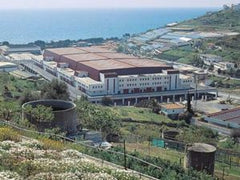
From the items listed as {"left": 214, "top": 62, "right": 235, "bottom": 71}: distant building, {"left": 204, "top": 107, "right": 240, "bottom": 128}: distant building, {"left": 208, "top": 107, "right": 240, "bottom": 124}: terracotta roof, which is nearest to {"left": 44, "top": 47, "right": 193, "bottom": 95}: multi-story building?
{"left": 204, "top": 107, "right": 240, "bottom": 128}: distant building

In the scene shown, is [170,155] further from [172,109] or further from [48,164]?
[172,109]

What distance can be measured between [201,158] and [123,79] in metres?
33.5

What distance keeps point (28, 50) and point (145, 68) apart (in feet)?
127

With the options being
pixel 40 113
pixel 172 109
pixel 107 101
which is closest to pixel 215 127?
pixel 172 109

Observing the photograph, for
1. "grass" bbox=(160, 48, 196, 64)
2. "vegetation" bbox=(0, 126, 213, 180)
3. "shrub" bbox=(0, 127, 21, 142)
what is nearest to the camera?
"vegetation" bbox=(0, 126, 213, 180)

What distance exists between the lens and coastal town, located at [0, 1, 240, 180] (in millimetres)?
14477

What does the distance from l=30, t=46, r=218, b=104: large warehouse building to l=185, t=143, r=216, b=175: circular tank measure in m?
30.8

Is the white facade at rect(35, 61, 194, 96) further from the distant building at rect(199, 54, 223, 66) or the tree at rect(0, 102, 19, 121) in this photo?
the tree at rect(0, 102, 19, 121)

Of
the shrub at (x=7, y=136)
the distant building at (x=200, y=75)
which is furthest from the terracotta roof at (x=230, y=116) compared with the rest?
the shrub at (x=7, y=136)

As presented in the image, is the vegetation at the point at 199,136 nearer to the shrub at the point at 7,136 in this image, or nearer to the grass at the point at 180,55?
the shrub at the point at 7,136

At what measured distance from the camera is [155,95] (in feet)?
176

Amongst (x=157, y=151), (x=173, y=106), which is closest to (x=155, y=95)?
(x=173, y=106)

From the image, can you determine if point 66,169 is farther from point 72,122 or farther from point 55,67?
point 55,67

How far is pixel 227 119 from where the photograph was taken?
133 ft
